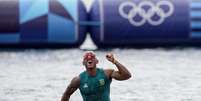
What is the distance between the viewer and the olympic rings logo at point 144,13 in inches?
609

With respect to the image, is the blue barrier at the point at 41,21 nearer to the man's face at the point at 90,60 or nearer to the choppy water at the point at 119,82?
the choppy water at the point at 119,82

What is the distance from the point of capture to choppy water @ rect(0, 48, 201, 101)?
9773 mm

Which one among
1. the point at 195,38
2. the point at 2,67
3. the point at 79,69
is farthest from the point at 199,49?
the point at 2,67

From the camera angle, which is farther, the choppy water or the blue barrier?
the blue barrier

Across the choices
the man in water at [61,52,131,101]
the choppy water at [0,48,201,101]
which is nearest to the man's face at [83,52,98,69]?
the man in water at [61,52,131,101]

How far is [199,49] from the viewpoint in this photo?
1580cm

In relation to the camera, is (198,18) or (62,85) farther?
(198,18)

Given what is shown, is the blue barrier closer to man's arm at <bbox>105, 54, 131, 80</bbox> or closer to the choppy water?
the choppy water

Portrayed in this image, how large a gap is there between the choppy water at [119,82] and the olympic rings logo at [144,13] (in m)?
0.76

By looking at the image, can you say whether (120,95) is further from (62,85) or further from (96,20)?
(96,20)

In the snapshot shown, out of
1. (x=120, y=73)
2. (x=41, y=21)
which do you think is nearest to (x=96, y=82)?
(x=120, y=73)

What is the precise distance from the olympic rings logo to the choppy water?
755 mm

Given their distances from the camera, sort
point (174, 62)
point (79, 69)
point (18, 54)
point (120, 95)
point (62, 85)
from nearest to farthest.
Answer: point (120, 95)
point (62, 85)
point (79, 69)
point (174, 62)
point (18, 54)

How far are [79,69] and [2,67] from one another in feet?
5.86
